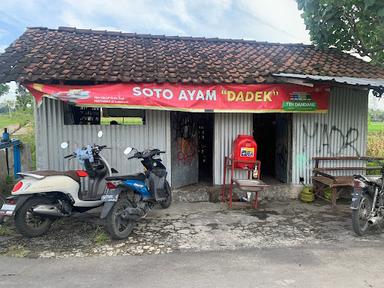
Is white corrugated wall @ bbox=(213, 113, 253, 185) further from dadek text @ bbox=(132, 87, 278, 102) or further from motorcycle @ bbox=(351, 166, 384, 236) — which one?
motorcycle @ bbox=(351, 166, 384, 236)

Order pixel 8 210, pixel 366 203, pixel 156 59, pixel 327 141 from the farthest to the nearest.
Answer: pixel 327 141 < pixel 156 59 < pixel 366 203 < pixel 8 210

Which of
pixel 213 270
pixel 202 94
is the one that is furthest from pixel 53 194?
pixel 202 94

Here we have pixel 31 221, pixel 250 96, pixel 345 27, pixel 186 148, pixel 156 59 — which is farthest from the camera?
pixel 345 27

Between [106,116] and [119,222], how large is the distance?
10.1ft

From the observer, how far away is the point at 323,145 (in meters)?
8.18

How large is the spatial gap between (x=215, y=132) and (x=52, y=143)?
3.49 meters

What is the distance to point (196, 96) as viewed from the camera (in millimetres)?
6973

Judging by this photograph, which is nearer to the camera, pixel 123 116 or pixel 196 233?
pixel 196 233

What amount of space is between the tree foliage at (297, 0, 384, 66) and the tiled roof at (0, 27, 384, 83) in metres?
0.43

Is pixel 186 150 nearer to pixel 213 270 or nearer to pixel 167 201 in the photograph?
pixel 167 201

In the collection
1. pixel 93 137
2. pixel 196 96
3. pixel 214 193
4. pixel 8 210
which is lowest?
pixel 214 193

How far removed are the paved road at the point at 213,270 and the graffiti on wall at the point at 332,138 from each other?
3.64 metres

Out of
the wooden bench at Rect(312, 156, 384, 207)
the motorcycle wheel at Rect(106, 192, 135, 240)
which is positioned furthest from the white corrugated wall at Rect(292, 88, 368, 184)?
the motorcycle wheel at Rect(106, 192, 135, 240)

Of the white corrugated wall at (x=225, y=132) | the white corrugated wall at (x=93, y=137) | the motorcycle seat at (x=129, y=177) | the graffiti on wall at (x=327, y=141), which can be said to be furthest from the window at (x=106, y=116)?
the graffiti on wall at (x=327, y=141)
